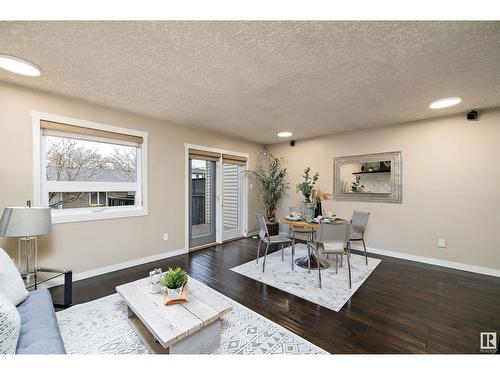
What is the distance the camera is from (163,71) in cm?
199

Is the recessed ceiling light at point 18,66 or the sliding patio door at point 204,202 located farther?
the sliding patio door at point 204,202

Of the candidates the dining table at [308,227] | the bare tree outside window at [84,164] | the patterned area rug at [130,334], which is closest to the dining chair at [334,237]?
the dining table at [308,227]

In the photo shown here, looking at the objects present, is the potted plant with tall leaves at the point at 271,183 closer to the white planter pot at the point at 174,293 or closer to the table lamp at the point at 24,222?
the white planter pot at the point at 174,293

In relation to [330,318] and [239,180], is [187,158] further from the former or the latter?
[330,318]

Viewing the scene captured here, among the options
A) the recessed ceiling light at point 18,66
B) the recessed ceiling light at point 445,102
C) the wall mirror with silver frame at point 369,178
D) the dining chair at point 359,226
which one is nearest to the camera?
the recessed ceiling light at point 18,66

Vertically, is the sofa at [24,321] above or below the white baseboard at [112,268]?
above

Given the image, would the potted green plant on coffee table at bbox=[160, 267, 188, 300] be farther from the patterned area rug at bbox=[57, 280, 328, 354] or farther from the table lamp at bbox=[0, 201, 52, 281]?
the table lamp at bbox=[0, 201, 52, 281]

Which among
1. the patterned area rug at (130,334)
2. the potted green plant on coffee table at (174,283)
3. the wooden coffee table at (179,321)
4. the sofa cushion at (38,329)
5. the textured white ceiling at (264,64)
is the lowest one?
the patterned area rug at (130,334)

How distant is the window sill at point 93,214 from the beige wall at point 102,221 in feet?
0.23

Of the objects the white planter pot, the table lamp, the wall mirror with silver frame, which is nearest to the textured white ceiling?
the wall mirror with silver frame

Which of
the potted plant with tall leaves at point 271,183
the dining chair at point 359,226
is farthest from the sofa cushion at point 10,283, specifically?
the potted plant with tall leaves at point 271,183

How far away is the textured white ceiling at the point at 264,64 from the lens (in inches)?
56.7

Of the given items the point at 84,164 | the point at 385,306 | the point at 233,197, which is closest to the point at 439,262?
the point at 385,306

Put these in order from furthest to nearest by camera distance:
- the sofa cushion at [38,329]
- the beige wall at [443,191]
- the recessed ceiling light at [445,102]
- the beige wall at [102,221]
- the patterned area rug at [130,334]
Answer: the beige wall at [443,191], the recessed ceiling light at [445,102], the beige wall at [102,221], the patterned area rug at [130,334], the sofa cushion at [38,329]
